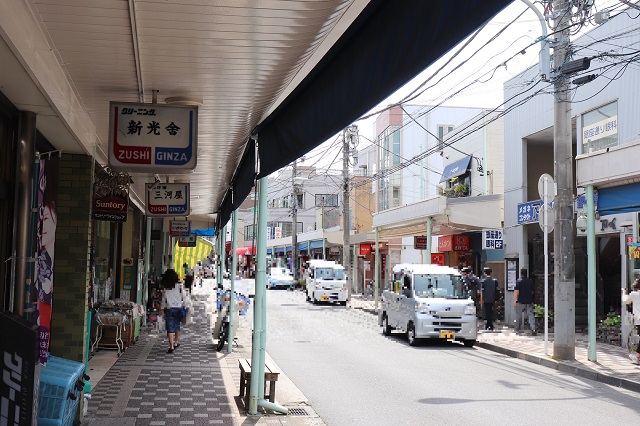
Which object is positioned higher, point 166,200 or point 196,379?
point 166,200

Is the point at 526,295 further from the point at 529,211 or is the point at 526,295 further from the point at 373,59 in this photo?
the point at 373,59

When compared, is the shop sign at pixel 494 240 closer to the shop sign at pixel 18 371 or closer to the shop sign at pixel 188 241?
the shop sign at pixel 188 241

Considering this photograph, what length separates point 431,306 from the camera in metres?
17.5

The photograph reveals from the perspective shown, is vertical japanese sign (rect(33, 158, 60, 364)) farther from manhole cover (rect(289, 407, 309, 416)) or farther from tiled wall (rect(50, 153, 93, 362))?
manhole cover (rect(289, 407, 309, 416))

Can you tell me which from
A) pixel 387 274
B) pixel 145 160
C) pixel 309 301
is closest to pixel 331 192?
pixel 387 274

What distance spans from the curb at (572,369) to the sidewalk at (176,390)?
5728 mm

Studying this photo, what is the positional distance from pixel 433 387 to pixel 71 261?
20.8ft

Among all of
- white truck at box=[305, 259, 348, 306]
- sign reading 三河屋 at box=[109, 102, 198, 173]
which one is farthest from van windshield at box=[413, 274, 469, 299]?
white truck at box=[305, 259, 348, 306]

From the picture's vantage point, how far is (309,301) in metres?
36.3

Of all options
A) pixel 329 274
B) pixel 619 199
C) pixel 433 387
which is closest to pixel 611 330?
pixel 619 199

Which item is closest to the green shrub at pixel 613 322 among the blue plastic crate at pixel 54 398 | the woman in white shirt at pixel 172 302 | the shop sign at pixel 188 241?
the woman in white shirt at pixel 172 302

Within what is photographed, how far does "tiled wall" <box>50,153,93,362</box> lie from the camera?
26.3 feet

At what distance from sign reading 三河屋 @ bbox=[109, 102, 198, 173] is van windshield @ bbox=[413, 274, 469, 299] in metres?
11.9

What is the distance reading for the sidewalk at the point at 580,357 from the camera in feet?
41.0
